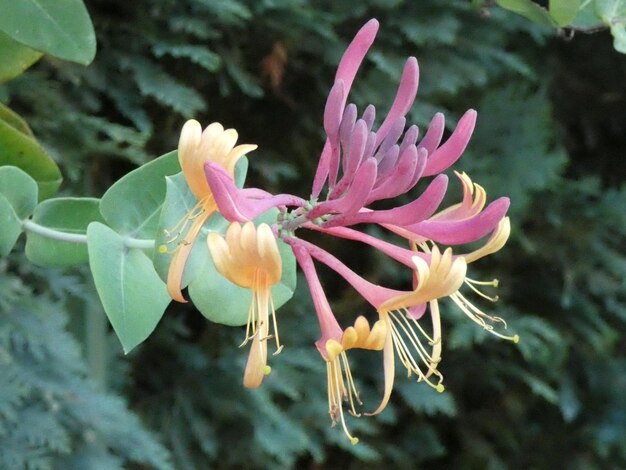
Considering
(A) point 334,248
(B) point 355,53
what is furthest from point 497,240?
(A) point 334,248

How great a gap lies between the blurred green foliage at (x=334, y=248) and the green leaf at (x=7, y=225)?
0.99 feet

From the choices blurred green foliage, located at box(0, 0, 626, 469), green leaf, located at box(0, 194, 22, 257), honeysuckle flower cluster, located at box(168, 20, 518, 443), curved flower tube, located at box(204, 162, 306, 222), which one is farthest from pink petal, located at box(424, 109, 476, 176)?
blurred green foliage, located at box(0, 0, 626, 469)

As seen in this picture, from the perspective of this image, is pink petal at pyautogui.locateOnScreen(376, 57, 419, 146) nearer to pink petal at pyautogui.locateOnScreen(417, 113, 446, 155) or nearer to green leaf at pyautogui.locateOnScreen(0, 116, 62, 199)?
pink petal at pyautogui.locateOnScreen(417, 113, 446, 155)

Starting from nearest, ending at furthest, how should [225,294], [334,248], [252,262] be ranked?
[252,262] → [225,294] → [334,248]

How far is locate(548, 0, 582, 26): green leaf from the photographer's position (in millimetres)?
626

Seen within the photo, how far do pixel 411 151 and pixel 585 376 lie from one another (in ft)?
3.85

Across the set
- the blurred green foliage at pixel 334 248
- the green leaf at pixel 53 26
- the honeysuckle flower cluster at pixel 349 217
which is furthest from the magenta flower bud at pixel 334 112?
the blurred green foliage at pixel 334 248

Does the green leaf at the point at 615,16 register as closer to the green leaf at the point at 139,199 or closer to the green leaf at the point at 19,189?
the green leaf at the point at 139,199

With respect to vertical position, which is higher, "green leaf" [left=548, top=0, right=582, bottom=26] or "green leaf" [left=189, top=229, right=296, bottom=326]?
"green leaf" [left=548, top=0, right=582, bottom=26]

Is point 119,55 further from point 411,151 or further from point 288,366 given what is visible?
point 411,151

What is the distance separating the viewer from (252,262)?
16.4 inches

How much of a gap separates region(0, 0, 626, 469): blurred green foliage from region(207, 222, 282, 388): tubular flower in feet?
1.68

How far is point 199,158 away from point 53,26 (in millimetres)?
236

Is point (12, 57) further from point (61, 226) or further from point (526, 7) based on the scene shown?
point (526, 7)
